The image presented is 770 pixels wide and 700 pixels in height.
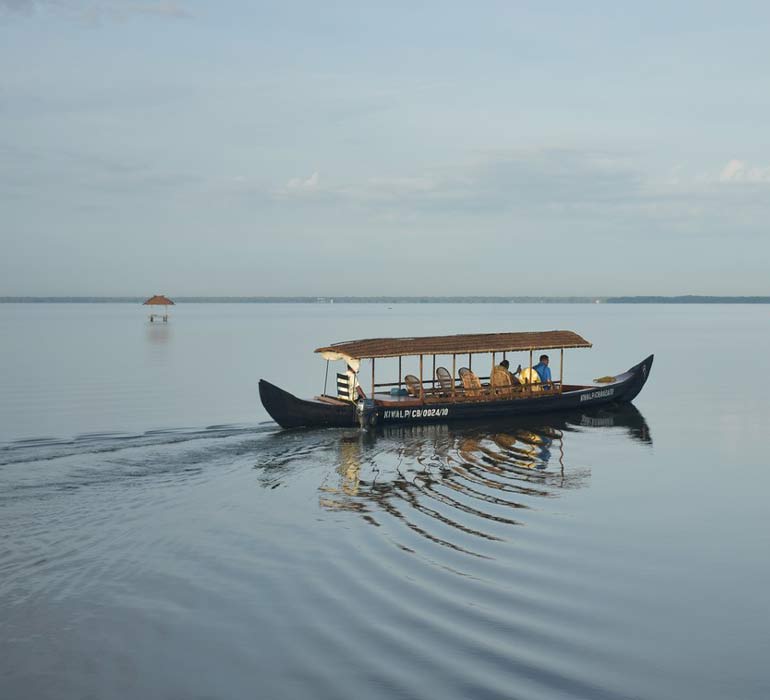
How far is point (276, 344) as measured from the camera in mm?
88750

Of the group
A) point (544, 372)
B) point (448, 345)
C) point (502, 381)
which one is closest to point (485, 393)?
point (502, 381)

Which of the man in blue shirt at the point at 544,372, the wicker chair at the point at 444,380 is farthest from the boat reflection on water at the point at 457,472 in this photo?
the wicker chair at the point at 444,380

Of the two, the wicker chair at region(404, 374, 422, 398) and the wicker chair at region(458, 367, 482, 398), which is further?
the wicker chair at region(404, 374, 422, 398)

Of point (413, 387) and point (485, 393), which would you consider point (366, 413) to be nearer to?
point (413, 387)

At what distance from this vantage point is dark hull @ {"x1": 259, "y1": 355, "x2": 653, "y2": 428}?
2784 cm

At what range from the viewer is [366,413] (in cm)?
2805

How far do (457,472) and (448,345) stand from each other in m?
9.05

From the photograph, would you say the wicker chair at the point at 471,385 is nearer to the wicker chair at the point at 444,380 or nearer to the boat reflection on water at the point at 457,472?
the wicker chair at the point at 444,380

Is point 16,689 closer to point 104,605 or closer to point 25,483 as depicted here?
point 104,605

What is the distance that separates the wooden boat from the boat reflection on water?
610mm

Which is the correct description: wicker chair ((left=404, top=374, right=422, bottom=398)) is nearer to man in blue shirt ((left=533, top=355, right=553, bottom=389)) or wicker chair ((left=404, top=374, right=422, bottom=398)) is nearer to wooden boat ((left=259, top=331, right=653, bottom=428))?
wooden boat ((left=259, top=331, right=653, bottom=428))

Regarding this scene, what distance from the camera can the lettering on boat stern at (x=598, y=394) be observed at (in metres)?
34.3

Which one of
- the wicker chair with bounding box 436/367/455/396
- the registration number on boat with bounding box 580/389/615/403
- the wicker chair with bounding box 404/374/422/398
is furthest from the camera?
the registration number on boat with bounding box 580/389/615/403

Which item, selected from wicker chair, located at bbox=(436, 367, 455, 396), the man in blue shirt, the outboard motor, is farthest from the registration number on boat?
the outboard motor
